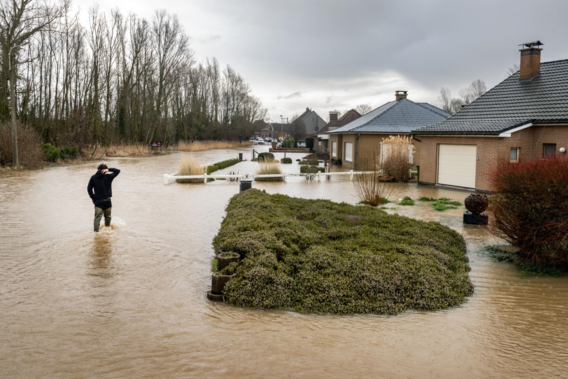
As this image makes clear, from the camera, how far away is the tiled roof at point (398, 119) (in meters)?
33.5

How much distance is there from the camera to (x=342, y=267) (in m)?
7.39

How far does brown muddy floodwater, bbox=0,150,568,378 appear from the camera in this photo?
4.99 meters

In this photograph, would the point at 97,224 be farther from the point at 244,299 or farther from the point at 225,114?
the point at 225,114

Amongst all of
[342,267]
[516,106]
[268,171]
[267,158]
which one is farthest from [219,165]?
[342,267]

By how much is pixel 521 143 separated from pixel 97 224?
54.0 feet

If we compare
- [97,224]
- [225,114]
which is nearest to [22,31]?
[97,224]

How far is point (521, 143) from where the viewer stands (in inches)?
771

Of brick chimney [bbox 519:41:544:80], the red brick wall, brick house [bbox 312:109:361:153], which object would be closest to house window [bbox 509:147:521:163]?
the red brick wall

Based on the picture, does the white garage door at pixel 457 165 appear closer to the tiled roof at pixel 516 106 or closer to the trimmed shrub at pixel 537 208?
the tiled roof at pixel 516 106

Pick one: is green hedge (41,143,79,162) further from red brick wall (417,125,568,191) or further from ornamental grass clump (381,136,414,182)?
red brick wall (417,125,568,191)

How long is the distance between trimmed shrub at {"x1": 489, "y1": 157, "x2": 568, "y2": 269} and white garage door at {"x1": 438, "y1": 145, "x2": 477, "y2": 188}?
1225 cm

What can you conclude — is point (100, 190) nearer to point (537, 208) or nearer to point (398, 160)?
point (537, 208)

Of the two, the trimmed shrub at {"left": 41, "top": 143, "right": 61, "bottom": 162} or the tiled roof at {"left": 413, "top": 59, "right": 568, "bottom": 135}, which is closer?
the tiled roof at {"left": 413, "top": 59, "right": 568, "bottom": 135}

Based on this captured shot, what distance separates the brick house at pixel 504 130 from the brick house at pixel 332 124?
3034 centimetres
